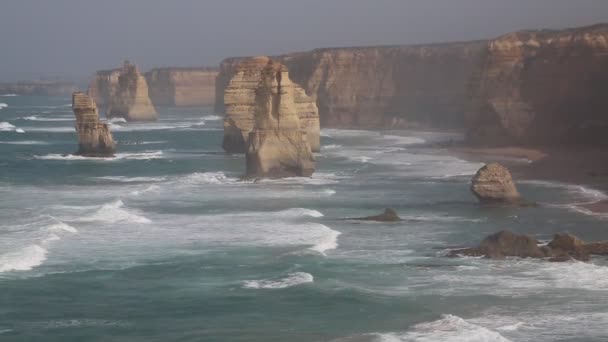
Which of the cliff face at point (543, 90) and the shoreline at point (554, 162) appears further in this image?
the cliff face at point (543, 90)

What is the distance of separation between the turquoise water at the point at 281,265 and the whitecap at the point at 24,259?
0.06 m

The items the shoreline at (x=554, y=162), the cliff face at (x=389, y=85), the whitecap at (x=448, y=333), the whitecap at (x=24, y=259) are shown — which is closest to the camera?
the whitecap at (x=448, y=333)

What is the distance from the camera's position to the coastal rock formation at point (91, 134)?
58.3 meters

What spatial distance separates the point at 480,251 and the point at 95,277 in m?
10.2

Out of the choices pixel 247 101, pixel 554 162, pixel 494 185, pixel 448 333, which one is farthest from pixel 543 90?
pixel 448 333

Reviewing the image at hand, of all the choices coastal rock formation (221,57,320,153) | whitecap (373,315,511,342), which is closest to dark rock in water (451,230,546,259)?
whitecap (373,315,511,342)

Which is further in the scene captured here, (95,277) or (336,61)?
(336,61)

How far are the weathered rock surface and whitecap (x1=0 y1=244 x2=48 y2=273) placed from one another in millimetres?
11516

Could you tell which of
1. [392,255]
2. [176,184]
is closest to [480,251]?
[392,255]

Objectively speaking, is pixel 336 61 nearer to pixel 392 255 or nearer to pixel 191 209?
pixel 191 209


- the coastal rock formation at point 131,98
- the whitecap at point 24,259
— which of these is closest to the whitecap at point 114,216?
the whitecap at point 24,259

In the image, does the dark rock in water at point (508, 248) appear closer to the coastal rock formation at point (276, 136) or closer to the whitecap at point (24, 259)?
the whitecap at point (24, 259)

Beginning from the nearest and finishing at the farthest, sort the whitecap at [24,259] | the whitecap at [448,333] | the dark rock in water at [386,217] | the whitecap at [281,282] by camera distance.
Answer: the whitecap at [448,333] < the whitecap at [281,282] < the whitecap at [24,259] < the dark rock in water at [386,217]

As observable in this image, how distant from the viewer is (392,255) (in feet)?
98.3
